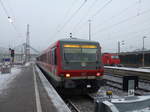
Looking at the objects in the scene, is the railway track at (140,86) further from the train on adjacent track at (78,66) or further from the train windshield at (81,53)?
the train windshield at (81,53)

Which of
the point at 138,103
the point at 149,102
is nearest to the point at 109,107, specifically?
the point at 138,103

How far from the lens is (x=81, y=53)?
8742mm

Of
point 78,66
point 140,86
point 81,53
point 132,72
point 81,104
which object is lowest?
point 81,104

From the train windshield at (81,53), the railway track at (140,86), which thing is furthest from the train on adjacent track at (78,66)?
the railway track at (140,86)

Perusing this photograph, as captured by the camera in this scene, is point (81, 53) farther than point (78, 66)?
Yes

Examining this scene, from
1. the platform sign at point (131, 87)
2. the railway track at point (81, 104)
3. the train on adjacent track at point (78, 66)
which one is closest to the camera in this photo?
the platform sign at point (131, 87)

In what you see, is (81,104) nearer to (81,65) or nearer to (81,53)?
(81,65)

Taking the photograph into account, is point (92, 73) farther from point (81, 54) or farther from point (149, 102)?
point (149, 102)

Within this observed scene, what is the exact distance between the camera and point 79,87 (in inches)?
328

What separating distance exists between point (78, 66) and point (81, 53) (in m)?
0.70

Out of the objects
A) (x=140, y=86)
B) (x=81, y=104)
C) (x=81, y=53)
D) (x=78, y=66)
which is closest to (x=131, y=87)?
(x=81, y=104)

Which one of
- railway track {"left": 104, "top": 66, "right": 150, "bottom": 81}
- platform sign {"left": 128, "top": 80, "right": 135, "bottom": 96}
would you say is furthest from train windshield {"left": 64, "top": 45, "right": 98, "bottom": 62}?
railway track {"left": 104, "top": 66, "right": 150, "bottom": 81}

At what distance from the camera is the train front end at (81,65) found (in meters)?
8.20

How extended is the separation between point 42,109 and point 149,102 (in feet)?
10.8
